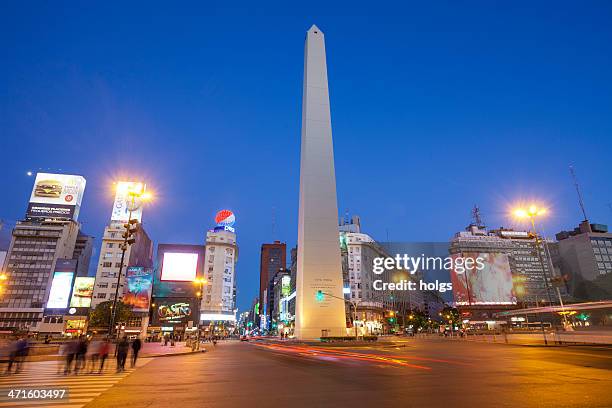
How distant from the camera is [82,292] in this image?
88000mm

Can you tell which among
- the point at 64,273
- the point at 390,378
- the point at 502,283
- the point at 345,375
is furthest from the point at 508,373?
the point at 502,283

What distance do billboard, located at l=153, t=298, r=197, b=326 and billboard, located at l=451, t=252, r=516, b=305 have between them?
79240mm

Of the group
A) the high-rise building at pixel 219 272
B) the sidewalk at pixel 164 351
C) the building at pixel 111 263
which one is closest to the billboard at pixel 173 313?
the building at pixel 111 263

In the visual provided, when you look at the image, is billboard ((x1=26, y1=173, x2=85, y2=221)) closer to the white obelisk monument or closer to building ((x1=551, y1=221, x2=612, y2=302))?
the white obelisk monument

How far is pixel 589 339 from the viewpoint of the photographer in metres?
28.1

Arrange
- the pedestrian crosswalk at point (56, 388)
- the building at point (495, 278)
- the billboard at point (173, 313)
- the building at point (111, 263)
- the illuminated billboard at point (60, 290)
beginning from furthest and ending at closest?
1. the building at point (495, 278)
2. the building at point (111, 263)
3. the billboard at point (173, 313)
4. the illuminated billboard at point (60, 290)
5. the pedestrian crosswalk at point (56, 388)

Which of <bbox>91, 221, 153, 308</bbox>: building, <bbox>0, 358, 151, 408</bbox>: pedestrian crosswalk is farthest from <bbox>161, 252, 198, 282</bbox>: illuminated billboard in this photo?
<bbox>0, 358, 151, 408</bbox>: pedestrian crosswalk

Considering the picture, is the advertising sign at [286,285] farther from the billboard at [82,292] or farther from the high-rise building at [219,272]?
the billboard at [82,292]

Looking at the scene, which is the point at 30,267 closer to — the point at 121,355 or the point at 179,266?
the point at 179,266

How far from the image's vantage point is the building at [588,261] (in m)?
109

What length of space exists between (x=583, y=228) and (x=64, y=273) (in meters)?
153

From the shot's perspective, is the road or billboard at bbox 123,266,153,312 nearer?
the road

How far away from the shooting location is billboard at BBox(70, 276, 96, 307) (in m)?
87.7

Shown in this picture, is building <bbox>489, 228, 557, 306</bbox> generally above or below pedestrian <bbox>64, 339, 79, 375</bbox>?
above
